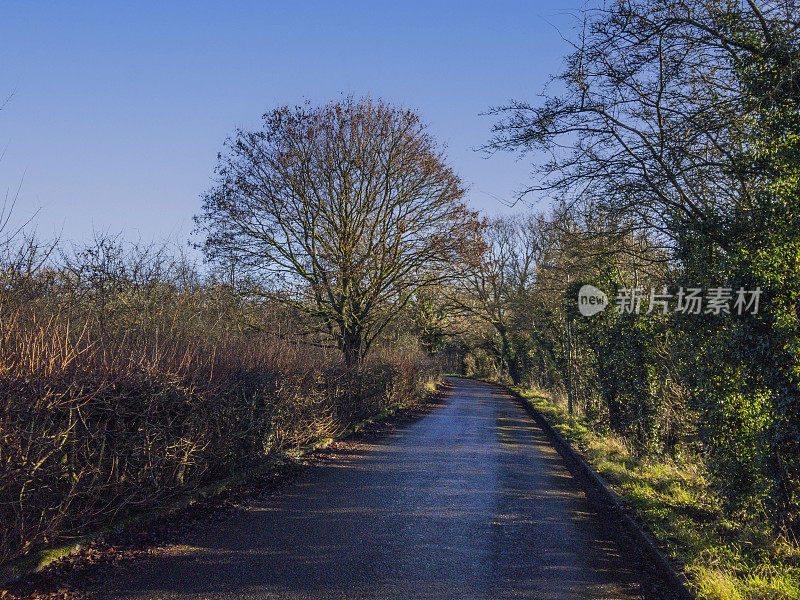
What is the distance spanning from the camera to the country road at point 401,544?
4.85m

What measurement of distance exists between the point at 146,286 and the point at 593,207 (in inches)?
342

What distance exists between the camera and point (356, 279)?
20.4 meters

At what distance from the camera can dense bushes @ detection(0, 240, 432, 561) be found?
4762 mm

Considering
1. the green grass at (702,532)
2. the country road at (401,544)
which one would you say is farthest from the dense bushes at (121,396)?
the green grass at (702,532)

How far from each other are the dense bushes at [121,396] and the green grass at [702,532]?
18.4 ft

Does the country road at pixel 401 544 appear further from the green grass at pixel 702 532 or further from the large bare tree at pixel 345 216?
the large bare tree at pixel 345 216

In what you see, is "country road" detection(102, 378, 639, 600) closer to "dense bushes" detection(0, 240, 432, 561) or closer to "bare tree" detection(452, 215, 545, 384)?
"dense bushes" detection(0, 240, 432, 561)

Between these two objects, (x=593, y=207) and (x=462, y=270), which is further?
(x=462, y=270)

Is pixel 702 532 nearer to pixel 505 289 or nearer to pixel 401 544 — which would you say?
pixel 401 544

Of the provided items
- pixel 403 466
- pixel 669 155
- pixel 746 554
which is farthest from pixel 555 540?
pixel 669 155

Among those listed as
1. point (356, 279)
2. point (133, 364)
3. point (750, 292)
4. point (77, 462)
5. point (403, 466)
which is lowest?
point (403, 466)

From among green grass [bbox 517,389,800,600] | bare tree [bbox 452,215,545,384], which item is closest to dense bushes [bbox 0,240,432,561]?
green grass [bbox 517,389,800,600]

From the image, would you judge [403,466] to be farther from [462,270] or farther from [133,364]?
[462,270]

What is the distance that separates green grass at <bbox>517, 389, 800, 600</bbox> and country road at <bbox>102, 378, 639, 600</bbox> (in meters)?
0.66
